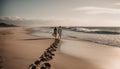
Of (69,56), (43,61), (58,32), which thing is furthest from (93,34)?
(43,61)

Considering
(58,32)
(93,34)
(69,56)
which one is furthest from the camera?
(93,34)

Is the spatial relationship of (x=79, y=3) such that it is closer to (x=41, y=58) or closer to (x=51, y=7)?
(x=51, y=7)

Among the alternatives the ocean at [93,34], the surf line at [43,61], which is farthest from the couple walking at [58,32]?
the surf line at [43,61]

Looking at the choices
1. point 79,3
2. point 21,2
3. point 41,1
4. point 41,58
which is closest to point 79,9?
point 79,3

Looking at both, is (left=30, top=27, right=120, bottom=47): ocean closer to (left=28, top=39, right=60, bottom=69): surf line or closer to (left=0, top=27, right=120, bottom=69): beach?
(left=0, top=27, right=120, bottom=69): beach

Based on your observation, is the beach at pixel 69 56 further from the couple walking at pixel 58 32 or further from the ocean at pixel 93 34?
the couple walking at pixel 58 32

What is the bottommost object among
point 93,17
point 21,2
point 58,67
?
point 58,67

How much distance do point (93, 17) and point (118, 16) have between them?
20.9 inches

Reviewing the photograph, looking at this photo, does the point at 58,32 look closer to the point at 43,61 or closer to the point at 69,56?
the point at 69,56

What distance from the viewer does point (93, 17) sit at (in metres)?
4.37

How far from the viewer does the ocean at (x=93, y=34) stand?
16.1 ft

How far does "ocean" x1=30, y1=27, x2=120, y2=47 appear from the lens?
4.90m

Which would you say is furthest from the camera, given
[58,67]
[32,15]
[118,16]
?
[32,15]

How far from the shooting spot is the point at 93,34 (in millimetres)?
6555
